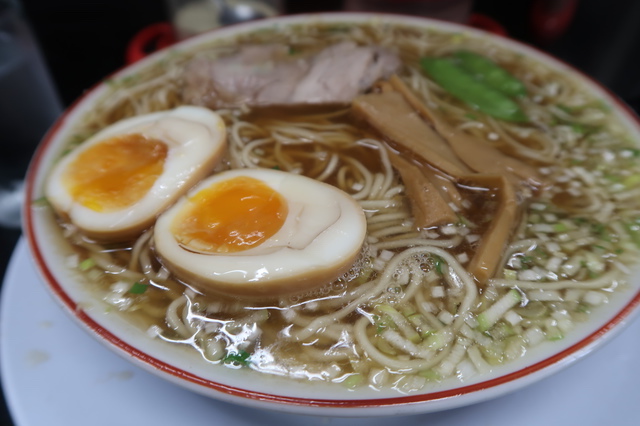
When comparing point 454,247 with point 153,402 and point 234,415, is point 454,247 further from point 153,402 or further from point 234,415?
point 153,402

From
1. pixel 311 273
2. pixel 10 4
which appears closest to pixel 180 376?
pixel 311 273

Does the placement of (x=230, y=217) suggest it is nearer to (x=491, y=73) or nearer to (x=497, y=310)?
(x=497, y=310)

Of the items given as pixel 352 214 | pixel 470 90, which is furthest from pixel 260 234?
pixel 470 90

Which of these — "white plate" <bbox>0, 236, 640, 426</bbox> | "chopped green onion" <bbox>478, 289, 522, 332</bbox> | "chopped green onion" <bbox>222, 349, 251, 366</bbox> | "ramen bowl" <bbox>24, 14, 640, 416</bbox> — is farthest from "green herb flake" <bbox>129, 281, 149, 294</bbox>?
"chopped green onion" <bbox>478, 289, 522, 332</bbox>

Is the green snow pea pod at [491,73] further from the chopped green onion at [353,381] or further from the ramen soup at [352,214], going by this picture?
the chopped green onion at [353,381]

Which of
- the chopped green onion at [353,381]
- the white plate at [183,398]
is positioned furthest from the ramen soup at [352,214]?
the white plate at [183,398]
